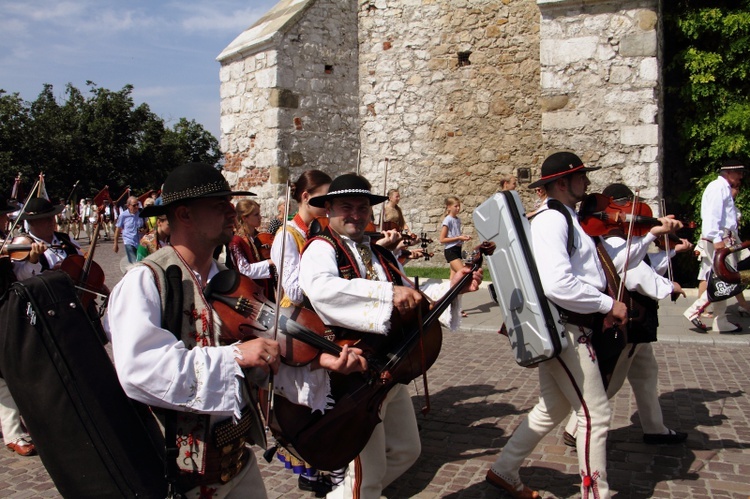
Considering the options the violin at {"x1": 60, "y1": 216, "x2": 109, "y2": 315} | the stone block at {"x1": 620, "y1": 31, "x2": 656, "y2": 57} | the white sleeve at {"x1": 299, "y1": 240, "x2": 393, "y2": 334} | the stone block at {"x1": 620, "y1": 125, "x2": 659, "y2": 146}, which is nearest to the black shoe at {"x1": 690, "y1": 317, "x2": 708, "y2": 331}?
the stone block at {"x1": 620, "y1": 125, "x2": 659, "y2": 146}

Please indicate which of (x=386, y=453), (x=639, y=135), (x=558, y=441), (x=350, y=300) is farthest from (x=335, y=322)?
(x=639, y=135)

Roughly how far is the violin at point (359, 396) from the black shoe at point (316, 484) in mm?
1224

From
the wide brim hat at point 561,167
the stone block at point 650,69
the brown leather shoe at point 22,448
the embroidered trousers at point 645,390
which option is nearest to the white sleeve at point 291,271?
the wide brim hat at point 561,167

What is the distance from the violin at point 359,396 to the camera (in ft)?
9.15

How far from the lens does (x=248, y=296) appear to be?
2.28 m

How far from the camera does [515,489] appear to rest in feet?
12.5

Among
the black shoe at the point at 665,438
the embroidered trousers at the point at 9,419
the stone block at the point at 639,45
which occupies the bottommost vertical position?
the black shoe at the point at 665,438

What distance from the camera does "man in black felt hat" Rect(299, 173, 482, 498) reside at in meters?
2.93

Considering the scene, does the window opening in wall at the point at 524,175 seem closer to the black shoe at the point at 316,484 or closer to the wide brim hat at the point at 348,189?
the black shoe at the point at 316,484

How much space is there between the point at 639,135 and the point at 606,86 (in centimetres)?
90

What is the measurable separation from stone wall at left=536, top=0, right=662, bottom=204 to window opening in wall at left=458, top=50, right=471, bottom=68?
283cm

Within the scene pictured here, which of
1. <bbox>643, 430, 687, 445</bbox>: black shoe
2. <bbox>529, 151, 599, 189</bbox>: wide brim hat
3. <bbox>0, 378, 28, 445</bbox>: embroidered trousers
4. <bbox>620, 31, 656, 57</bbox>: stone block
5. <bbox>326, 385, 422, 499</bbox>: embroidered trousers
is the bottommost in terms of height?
<bbox>643, 430, 687, 445</bbox>: black shoe

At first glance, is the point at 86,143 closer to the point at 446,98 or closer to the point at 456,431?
the point at 446,98

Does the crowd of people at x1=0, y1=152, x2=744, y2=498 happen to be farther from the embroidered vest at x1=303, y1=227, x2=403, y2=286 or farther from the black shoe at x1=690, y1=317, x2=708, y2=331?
the black shoe at x1=690, y1=317, x2=708, y2=331
